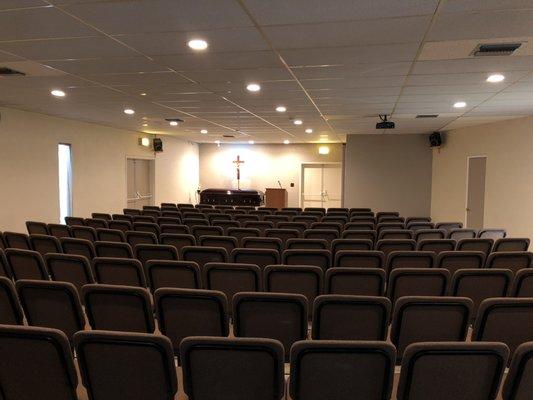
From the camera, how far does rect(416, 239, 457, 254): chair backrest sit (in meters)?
4.91

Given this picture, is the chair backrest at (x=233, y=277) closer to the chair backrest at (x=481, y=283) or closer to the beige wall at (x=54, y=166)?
the chair backrest at (x=481, y=283)

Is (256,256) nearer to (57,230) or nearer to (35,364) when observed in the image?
(35,364)

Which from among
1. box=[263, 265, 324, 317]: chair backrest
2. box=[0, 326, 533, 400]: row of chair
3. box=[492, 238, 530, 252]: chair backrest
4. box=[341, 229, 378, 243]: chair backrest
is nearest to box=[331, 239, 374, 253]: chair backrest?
box=[341, 229, 378, 243]: chair backrest

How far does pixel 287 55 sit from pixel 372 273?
2516 mm

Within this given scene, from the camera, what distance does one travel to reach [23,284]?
274cm

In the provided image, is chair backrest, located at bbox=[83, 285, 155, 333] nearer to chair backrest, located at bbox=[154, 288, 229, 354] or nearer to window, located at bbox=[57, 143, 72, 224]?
chair backrest, located at bbox=[154, 288, 229, 354]

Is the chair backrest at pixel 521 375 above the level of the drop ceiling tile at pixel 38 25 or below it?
below

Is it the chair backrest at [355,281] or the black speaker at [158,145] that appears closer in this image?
the chair backrest at [355,281]

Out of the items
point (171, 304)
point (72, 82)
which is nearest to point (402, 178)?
point (72, 82)

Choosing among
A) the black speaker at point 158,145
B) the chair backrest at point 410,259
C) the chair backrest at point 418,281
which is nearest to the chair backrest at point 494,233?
the chair backrest at point 410,259

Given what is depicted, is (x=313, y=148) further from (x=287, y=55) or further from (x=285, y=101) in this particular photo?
(x=287, y=55)

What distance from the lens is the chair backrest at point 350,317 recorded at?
2.54m

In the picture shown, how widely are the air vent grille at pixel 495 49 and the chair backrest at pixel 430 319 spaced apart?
276cm

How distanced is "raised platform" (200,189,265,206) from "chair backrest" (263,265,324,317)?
13223 mm
